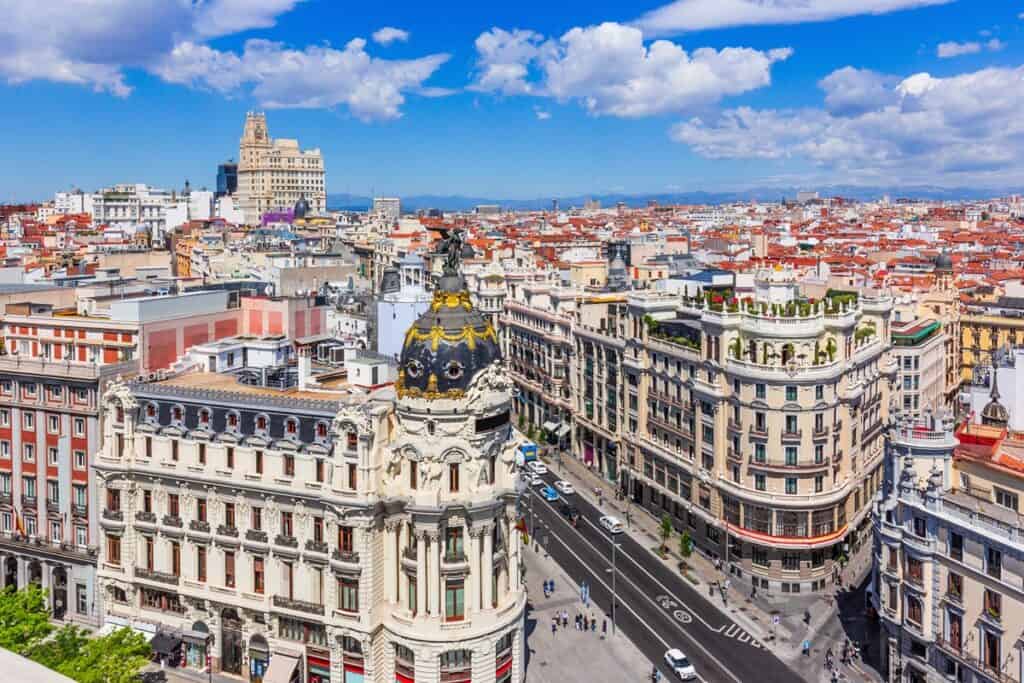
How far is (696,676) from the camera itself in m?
73.9

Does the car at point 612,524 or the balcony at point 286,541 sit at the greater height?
the balcony at point 286,541

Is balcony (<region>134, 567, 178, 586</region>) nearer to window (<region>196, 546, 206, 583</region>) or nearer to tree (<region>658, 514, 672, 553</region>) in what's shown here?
window (<region>196, 546, 206, 583</region>)

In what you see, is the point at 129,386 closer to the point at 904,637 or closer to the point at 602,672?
the point at 602,672

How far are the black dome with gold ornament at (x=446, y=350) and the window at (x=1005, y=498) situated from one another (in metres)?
35.5

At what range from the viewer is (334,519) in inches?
2653

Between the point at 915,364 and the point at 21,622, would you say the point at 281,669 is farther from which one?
the point at 915,364

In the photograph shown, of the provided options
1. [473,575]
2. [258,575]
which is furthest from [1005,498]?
[258,575]

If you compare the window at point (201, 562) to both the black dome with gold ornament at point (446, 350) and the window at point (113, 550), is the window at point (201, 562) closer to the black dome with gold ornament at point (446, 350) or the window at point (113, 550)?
the window at point (113, 550)

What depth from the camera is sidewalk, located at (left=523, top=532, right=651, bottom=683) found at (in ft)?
245

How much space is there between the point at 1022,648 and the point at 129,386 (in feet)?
209

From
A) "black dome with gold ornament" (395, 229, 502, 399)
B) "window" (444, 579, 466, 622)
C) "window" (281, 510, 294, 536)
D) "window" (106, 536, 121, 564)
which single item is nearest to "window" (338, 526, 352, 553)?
"window" (281, 510, 294, 536)

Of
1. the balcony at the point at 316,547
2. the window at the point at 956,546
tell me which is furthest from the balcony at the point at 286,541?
the window at the point at 956,546

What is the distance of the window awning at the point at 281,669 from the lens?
6881 centimetres

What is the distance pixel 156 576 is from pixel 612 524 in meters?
47.8
